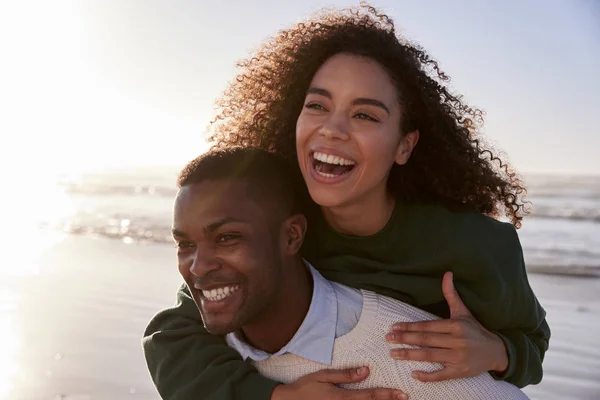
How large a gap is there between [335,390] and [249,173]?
0.89 meters

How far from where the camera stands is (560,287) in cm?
942

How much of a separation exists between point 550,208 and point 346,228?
49.1 feet

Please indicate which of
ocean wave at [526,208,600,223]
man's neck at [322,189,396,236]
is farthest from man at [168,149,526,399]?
ocean wave at [526,208,600,223]

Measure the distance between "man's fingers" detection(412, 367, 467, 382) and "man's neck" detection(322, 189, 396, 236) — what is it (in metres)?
0.79

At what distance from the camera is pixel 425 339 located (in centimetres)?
276

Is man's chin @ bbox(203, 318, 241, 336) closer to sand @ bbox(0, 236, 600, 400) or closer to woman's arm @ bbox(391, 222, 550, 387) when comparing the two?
woman's arm @ bbox(391, 222, 550, 387)

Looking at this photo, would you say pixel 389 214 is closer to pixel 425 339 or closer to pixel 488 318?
pixel 488 318

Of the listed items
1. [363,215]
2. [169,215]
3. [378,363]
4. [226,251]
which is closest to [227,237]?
[226,251]

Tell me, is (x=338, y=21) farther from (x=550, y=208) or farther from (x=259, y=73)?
(x=550, y=208)

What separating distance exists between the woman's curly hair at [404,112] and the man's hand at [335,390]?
3.43 feet

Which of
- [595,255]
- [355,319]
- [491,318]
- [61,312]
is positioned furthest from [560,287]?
[355,319]

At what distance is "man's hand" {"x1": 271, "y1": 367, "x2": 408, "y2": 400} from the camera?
2.62 m

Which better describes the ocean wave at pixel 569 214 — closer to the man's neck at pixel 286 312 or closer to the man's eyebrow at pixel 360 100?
the man's eyebrow at pixel 360 100

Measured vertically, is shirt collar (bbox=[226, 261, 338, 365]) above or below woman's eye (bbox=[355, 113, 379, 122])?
below
